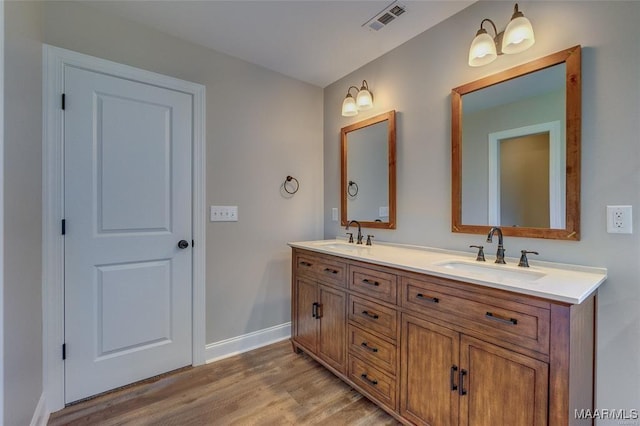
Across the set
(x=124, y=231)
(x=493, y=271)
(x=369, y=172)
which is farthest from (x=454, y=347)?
(x=124, y=231)

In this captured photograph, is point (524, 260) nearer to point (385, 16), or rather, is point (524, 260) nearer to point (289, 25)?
point (385, 16)

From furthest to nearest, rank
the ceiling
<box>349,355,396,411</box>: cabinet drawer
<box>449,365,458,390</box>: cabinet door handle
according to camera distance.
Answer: the ceiling
<box>349,355,396,411</box>: cabinet drawer
<box>449,365,458,390</box>: cabinet door handle

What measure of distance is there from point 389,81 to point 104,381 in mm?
2892

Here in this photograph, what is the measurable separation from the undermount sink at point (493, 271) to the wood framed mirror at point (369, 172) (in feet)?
2.21

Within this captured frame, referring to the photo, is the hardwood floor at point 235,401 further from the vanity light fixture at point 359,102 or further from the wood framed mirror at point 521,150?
the vanity light fixture at point 359,102

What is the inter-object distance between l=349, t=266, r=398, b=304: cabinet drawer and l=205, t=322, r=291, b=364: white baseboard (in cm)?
115

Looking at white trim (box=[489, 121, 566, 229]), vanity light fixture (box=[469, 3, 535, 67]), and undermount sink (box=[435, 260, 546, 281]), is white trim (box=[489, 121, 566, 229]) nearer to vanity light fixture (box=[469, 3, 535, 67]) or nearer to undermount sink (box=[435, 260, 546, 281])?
undermount sink (box=[435, 260, 546, 281])

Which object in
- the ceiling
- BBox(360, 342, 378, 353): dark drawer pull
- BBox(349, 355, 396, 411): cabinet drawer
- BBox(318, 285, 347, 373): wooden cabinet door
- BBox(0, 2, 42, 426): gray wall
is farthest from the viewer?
BBox(318, 285, 347, 373): wooden cabinet door

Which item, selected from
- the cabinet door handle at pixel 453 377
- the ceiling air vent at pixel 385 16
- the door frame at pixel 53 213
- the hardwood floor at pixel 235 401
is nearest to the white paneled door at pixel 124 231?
the door frame at pixel 53 213

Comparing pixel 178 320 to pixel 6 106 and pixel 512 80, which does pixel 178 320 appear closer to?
pixel 6 106

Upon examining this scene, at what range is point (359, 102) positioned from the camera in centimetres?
234

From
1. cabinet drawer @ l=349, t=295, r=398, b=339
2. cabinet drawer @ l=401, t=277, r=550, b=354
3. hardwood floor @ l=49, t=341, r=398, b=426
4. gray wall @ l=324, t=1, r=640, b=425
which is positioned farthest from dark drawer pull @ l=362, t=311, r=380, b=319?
gray wall @ l=324, t=1, r=640, b=425

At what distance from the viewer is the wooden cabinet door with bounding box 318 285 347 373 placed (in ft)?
6.10

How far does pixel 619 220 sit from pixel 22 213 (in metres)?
2.68
